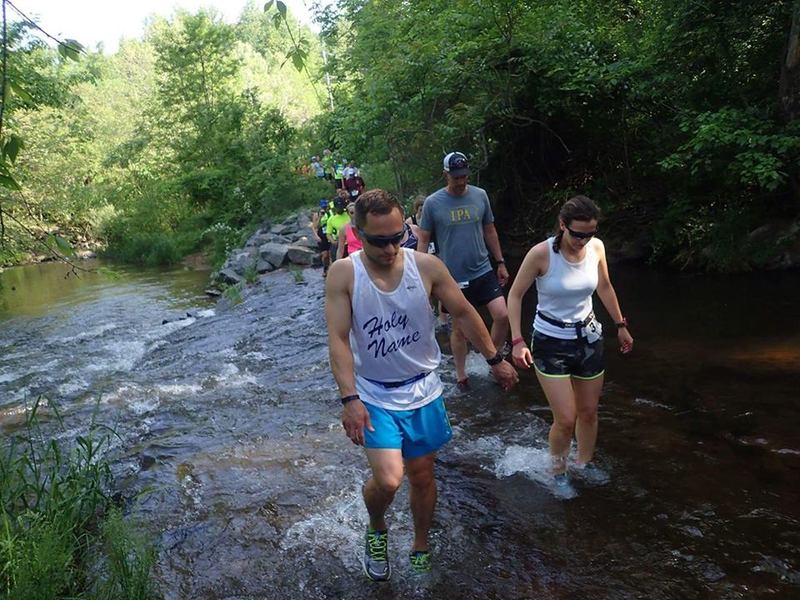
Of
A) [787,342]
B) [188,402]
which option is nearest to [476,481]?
[188,402]

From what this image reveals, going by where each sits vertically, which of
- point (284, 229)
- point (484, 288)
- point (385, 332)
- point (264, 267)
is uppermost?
point (385, 332)

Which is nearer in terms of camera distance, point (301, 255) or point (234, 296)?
point (234, 296)

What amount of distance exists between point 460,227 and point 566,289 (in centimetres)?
226

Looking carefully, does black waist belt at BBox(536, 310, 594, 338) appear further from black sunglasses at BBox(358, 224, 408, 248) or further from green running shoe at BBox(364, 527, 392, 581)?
green running shoe at BBox(364, 527, 392, 581)

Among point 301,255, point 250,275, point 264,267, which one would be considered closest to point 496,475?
point 250,275

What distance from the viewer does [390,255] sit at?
3389 millimetres

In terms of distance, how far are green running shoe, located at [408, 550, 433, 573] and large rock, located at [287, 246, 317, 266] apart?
1561 centimetres

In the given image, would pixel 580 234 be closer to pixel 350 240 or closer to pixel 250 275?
pixel 350 240

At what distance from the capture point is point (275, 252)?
19609 mm

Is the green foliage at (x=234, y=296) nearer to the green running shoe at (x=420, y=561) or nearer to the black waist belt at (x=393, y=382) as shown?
the green running shoe at (x=420, y=561)

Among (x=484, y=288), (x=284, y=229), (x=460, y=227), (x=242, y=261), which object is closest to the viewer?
(x=460, y=227)

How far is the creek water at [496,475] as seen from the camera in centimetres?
387

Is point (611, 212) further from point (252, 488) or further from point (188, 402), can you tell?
point (252, 488)

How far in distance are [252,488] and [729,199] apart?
10894 millimetres
